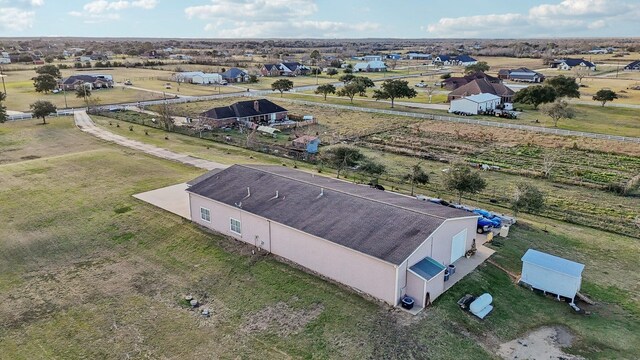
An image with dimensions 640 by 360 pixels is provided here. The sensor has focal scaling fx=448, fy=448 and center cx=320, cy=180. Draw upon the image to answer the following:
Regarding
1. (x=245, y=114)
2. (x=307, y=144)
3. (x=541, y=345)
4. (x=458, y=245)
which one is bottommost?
(x=541, y=345)

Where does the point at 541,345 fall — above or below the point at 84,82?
below

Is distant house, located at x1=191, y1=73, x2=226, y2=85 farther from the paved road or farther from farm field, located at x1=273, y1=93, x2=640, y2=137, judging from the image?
the paved road

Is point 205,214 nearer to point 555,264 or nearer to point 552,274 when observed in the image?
point 552,274

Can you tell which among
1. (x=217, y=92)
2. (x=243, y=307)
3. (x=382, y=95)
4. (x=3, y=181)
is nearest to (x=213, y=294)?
(x=243, y=307)

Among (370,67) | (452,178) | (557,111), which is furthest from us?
(370,67)

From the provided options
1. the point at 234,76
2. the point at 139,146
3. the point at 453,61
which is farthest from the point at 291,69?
the point at 139,146

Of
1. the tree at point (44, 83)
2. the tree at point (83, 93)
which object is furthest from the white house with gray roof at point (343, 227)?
the tree at point (44, 83)

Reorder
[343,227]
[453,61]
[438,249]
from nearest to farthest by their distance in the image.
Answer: [438,249], [343,227], [453,61]
